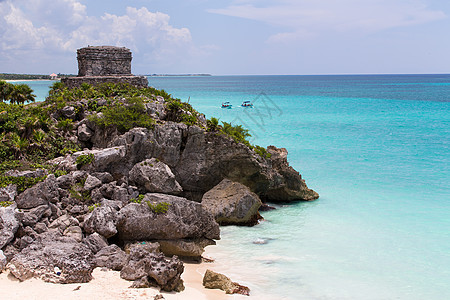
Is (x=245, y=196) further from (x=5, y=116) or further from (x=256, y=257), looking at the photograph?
(x=5, y=116)

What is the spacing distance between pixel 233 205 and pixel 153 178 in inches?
112

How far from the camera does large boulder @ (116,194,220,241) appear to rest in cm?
1110

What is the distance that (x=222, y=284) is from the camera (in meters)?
9.52

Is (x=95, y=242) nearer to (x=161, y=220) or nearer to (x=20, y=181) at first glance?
(x=161, y=220)

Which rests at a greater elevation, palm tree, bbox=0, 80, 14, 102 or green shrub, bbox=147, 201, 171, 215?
palm tree, bbox=0, 80, 14, 102

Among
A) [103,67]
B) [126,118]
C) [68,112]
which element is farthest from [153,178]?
[103,67]

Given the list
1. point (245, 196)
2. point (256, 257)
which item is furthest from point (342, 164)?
point (256, 257)

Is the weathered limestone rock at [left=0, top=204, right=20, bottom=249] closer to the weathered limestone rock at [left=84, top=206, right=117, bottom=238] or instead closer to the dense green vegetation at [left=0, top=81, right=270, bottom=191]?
the weathered limestone rock at [left=84, top=206, right=117, bottom=238]

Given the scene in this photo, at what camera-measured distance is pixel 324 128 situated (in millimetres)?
37250

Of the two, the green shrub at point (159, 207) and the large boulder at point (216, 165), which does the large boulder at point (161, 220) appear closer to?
the green shrub at point (159, 207)

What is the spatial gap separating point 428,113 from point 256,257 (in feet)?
145

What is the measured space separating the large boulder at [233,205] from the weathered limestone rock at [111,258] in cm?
386

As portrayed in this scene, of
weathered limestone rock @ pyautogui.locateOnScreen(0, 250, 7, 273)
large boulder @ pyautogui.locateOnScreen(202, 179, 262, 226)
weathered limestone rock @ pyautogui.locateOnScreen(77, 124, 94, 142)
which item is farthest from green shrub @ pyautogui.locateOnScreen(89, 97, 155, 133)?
weathered limestone rock @ pyautogui.locateOnScreen(0, 250, 7, 273)

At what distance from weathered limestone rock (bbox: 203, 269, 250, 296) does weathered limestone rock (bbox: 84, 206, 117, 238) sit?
292 cm
